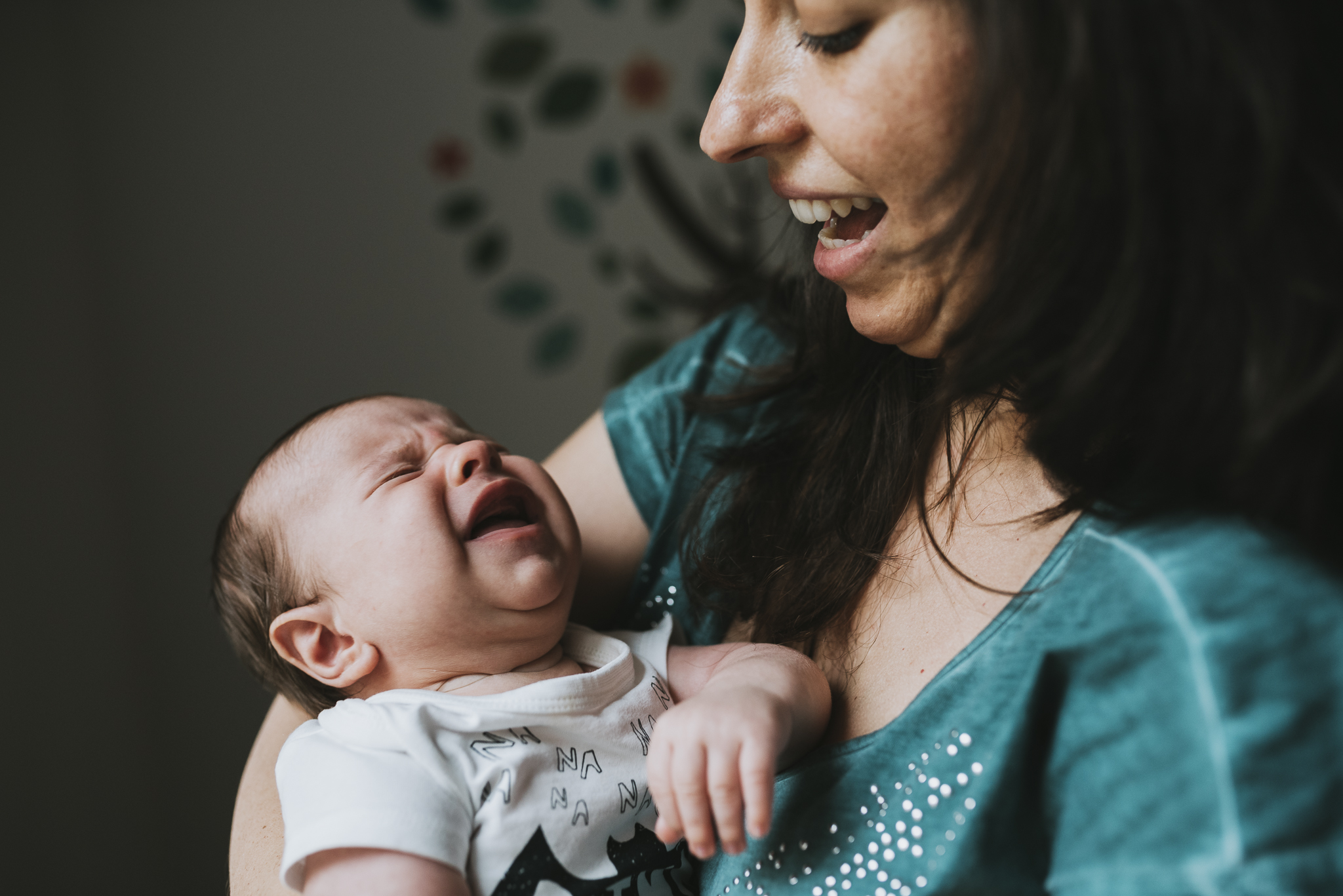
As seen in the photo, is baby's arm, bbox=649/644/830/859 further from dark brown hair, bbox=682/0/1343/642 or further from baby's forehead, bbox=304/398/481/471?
baby's forehead, bbox=304/398/481/471

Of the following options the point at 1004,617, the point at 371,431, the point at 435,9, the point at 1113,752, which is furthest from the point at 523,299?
the point at 1113,752

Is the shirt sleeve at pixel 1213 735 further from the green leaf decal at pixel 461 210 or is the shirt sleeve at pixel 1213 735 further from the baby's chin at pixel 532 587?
the green leaf decal at pixel 461 210

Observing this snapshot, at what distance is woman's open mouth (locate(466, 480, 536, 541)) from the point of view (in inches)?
38.9

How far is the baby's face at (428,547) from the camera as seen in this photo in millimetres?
931

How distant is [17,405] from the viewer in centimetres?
157

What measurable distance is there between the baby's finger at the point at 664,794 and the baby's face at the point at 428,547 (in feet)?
0.80

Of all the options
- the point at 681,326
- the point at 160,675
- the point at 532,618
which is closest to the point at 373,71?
the point at 681,326

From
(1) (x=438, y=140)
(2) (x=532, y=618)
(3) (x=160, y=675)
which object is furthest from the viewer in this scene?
(1) (x=438, y=140)

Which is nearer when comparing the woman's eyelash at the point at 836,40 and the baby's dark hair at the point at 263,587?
the woman's eyelash at the point at 836,40

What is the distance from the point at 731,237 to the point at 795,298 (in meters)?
1.70

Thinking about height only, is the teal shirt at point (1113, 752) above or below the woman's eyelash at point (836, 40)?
below

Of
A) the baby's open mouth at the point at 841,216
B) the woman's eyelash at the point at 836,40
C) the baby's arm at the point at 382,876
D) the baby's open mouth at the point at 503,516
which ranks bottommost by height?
the baby's arm at the point at 382,876

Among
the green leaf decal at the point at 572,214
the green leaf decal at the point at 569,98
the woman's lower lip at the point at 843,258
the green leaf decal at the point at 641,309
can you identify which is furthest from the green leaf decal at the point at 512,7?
the woman's lower lip at the point at 843,258

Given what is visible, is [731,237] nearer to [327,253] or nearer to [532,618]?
[327,253]
